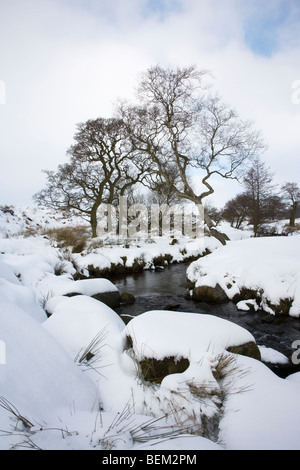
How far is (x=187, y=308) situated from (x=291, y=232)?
1794 centimetres

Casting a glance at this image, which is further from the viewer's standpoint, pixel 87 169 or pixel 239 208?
pixel 239 208

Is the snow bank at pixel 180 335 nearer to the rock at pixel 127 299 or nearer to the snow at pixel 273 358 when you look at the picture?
the snow at pixel 273 358

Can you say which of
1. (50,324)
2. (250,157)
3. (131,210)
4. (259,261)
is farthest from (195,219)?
(50,324)

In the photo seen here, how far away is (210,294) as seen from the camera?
20.7 feet

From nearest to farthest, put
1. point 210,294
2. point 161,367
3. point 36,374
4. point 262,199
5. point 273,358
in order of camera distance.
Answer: point 36,374, point 161,367, point 273,358, point 210,294, point 262,199

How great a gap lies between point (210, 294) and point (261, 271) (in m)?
1.58

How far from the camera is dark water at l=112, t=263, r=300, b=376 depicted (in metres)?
4.11

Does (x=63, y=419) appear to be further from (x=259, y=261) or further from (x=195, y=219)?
(x=195, y=219)

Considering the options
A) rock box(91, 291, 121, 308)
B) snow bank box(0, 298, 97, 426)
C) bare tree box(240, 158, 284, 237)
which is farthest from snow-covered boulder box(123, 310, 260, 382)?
bare tree box(240, 158, 284, 237)

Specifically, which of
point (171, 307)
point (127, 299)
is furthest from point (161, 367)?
point (127, 299)

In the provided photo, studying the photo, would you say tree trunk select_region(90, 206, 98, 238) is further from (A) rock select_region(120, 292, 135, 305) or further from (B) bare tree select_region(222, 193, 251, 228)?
(B) bare tree select_region(222, 193, 251, 228)

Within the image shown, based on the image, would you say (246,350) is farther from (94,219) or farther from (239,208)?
(239,208)

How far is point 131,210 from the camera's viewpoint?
20.4 m
